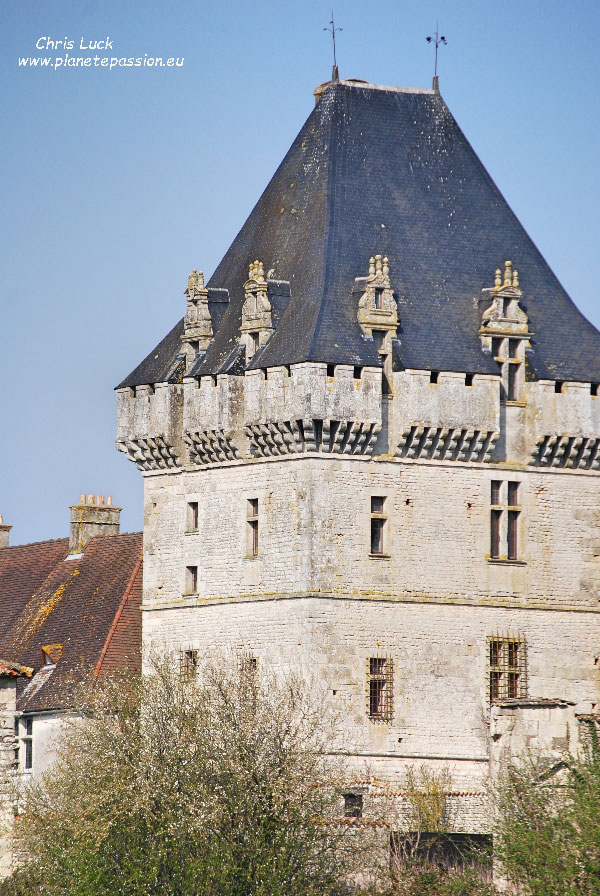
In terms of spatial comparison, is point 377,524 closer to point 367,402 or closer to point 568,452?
point 367,402

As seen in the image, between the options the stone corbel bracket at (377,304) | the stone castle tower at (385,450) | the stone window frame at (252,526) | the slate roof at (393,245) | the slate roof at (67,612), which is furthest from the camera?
the slate roof at (67,612)

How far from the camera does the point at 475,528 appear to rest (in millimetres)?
56344

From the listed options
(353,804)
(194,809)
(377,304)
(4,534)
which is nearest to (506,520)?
(377,304)

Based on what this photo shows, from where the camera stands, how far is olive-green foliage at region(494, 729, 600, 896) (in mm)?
43625

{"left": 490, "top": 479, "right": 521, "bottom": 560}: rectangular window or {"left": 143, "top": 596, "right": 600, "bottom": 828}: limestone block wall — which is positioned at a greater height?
{"left": 490, "top": 479, "right": 521, "bottom": 560}: rectangular window

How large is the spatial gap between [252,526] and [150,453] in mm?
3974

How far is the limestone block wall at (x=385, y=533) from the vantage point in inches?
2165

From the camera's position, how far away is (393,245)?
2277 inches

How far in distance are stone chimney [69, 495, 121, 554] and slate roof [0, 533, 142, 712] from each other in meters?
0.48

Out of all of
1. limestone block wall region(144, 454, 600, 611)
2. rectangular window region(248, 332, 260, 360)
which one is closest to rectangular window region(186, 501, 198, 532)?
limestone block wall region(144, 454, 600, 611)

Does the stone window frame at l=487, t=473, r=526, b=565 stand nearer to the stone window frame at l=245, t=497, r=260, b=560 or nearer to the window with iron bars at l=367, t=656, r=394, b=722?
the window with iron bars at l=367, t=656, r=394, b=722

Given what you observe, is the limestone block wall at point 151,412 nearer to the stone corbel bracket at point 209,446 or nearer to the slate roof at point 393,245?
the slate roof at point 393,245

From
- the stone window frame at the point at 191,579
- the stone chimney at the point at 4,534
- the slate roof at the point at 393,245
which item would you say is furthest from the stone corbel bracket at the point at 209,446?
the stone chimney at the point at 4,534

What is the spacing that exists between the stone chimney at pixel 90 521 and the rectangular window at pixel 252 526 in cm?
1443
